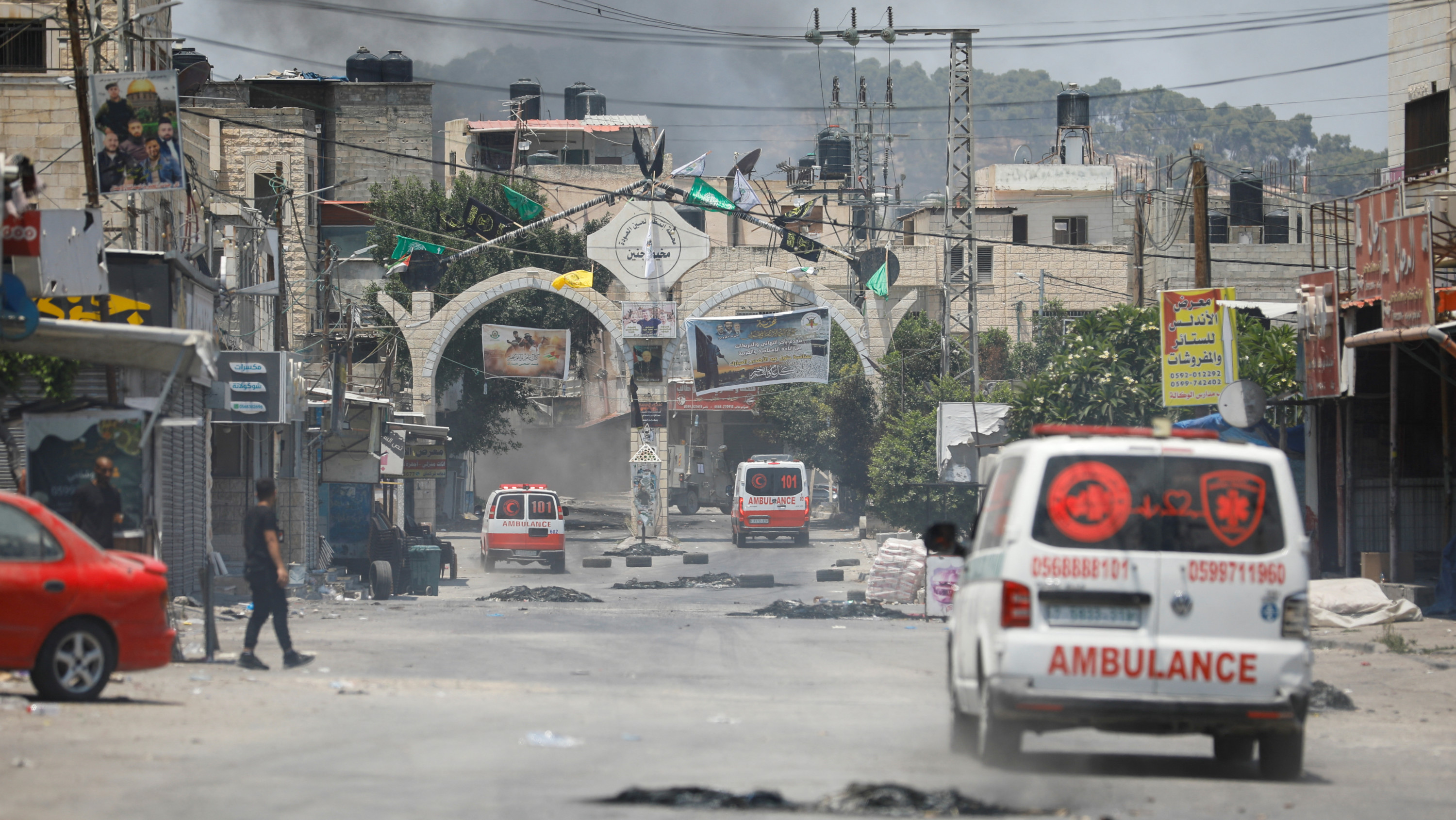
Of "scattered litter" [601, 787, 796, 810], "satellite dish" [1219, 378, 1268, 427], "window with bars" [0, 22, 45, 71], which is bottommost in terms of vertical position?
"scattered litter" [601, 787, 796, 810]

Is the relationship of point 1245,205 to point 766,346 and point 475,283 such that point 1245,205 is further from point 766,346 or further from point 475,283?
point 475,283

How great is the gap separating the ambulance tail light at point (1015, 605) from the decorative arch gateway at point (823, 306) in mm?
37815

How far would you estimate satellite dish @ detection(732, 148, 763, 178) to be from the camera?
59.7 m

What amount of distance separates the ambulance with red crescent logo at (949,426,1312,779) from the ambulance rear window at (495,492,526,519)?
2587cm

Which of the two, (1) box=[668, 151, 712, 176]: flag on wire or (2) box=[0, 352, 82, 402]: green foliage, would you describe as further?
(1) box=[668, 151, 712, 176]: flag on wire

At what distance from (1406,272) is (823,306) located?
28620mm

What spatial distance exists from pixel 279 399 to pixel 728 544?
24151mm

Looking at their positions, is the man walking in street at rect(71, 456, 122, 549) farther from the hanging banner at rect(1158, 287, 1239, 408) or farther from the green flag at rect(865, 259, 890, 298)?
the green flag at rect(865, 259, 890, 298)

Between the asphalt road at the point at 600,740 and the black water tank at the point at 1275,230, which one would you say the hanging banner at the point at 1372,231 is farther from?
the black water tank at the point at 1275,230

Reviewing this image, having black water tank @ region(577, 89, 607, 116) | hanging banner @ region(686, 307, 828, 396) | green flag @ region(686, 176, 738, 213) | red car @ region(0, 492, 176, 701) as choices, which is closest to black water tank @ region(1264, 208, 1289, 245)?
hanging banner @ region(686, 307, 828, 396)

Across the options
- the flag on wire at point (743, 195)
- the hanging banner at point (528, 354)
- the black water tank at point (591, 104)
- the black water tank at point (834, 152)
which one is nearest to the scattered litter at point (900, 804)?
the hanging banner at point (528, 354)

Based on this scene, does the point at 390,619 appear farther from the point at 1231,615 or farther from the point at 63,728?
the point at 1231,615

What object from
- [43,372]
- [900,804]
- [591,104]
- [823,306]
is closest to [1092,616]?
[900,804]

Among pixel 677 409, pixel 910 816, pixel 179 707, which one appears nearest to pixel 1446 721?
pixel 910 816
